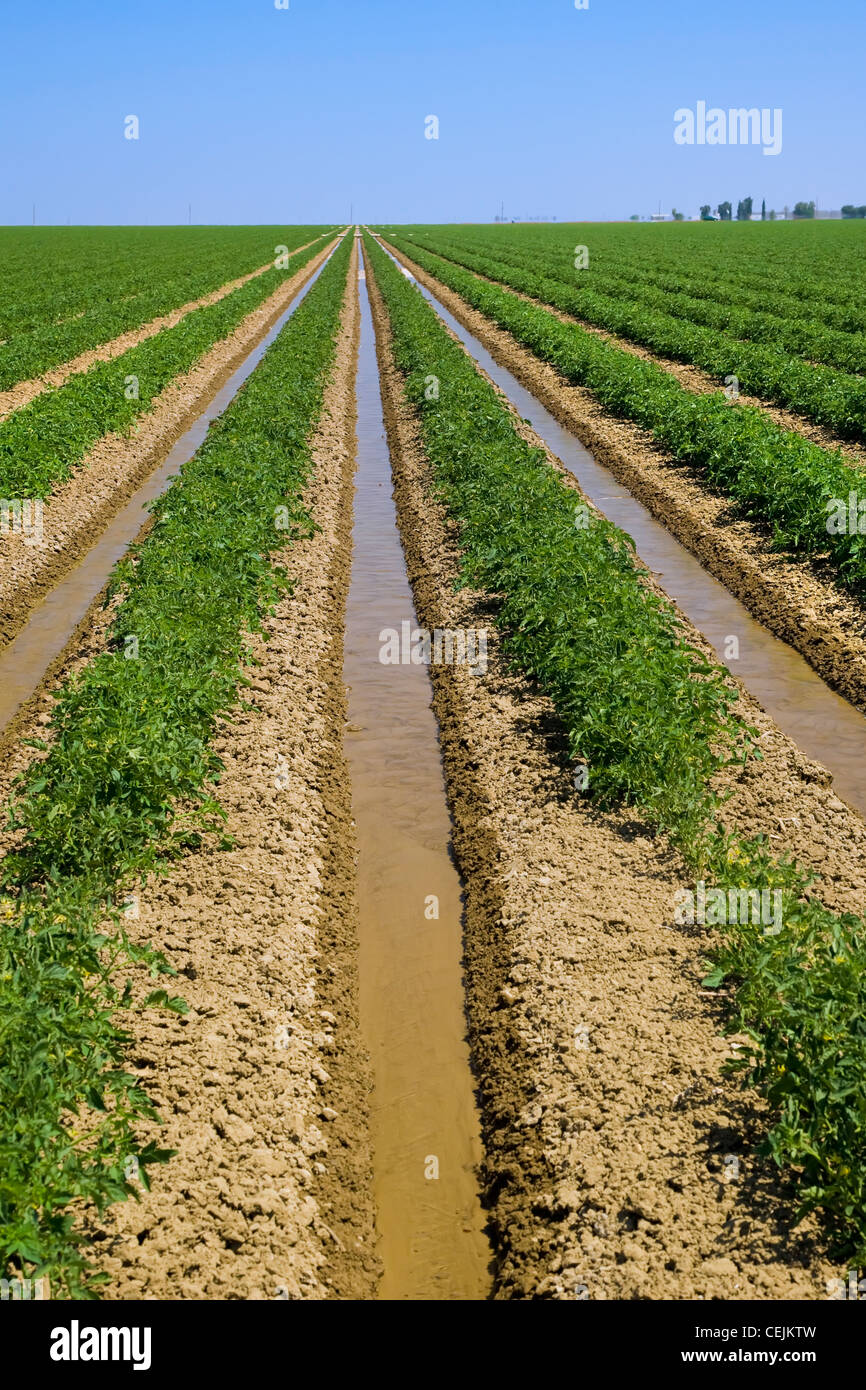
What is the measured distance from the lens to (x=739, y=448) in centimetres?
1462

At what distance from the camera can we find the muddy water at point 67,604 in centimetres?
994

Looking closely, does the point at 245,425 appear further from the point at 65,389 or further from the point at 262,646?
the point at 262,646

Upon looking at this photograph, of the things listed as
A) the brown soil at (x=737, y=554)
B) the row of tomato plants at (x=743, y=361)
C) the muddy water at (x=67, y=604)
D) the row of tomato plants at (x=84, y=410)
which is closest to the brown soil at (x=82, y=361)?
the row of tomato plants at (x=84, y=410)

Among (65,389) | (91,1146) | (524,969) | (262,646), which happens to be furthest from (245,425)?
(91,1146)

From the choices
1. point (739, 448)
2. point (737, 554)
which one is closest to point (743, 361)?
point (739, 448)

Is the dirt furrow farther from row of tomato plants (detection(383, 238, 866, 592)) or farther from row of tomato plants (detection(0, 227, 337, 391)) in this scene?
row of tomato plants (detection(0, 227, 337, 391))

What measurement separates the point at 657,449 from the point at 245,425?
20.7 ft

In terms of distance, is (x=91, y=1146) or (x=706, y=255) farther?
(x=706, y=255)

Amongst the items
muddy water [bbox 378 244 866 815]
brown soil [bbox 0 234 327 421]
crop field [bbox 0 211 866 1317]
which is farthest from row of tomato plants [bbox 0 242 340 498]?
muddy water [bbox 378 244 866 815]

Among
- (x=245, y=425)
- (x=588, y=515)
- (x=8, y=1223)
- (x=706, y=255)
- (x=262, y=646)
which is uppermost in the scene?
(x=706, y=255)

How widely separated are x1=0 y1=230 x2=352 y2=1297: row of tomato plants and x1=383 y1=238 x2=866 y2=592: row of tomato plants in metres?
5.58

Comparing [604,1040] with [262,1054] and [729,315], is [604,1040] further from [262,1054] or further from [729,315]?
[729,315]

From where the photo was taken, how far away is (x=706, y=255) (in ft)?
177

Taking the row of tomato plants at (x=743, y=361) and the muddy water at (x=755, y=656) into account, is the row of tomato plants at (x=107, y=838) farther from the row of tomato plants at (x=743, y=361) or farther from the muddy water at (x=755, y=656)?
the row of tomato plants at (x=743, y=361)
